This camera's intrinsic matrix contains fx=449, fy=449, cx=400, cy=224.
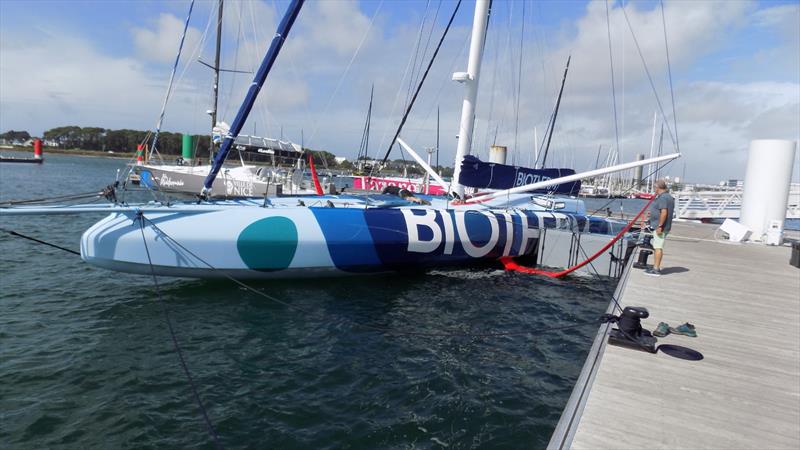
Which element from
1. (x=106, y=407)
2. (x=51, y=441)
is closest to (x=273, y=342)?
(x=106, y=407)

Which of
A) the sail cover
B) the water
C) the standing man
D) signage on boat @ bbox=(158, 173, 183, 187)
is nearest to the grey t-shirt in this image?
the standing man

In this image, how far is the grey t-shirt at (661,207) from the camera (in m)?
8.11

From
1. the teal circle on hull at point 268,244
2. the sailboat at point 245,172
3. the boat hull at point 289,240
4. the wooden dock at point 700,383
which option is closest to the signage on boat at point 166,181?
the sailboat at point 245,172

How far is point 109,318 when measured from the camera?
7066 millimetres

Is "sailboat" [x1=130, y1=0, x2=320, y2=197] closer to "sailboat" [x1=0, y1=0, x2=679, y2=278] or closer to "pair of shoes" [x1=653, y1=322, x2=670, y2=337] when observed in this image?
"sailboat" [x1=0, y1=0, x2=679, y2=278]

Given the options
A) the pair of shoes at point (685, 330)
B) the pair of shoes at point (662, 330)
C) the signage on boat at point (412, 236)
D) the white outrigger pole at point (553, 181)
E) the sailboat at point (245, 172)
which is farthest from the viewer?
the sailboat at point (245, 172)

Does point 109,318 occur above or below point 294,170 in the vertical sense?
below

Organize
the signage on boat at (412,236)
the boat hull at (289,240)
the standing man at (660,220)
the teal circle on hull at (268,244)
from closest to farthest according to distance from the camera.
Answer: the boat hull at (289,240), the standing man at (660,220), the teal circle on hull at (268,244), the signage on boat at (412,236)

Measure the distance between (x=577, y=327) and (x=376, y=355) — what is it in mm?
3766

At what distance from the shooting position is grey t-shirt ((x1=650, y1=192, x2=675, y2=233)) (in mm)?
8109

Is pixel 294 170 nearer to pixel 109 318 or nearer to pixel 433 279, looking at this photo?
pixel 433 279

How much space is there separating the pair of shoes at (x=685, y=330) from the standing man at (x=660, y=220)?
10.4 ft

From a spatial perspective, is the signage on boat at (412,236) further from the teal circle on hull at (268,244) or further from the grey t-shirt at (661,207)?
the grey t-shirt at (661,207)

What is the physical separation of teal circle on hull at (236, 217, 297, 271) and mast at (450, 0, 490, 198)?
18.6ft
